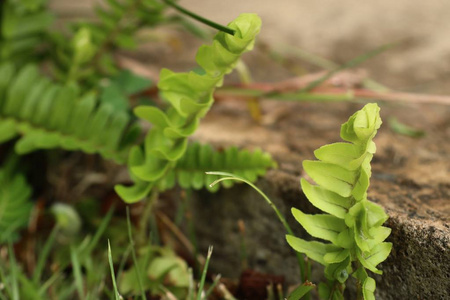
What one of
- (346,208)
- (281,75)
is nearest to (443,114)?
(281,75)

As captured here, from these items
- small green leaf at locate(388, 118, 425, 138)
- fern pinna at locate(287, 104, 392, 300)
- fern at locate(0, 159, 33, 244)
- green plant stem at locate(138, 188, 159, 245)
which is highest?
fern pinna at locate(287, 104, 392, 300)

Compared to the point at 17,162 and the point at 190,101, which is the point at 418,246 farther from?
the point at 17,162

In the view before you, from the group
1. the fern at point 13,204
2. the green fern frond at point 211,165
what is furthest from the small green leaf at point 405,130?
the fern at point 13,204

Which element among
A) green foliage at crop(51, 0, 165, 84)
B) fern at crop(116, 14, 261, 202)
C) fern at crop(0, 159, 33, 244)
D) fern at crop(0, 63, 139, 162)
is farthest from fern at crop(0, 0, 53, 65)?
fern at crop(116, 14, 261, 202)

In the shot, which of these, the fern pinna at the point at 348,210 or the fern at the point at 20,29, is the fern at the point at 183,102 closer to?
the fern pinna at the point at 348,210

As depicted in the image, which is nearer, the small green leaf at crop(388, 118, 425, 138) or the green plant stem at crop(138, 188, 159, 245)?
the green plant stem at crop(138, 188, 159, 245)

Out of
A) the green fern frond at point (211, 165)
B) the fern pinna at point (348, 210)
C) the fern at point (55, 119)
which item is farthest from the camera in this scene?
the fern at point (55, 119)

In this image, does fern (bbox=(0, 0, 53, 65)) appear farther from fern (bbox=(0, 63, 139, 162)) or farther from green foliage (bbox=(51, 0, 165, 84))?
fern (bbox=(0, 63, 139, 162))

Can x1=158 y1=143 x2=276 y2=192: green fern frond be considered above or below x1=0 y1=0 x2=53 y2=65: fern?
above
